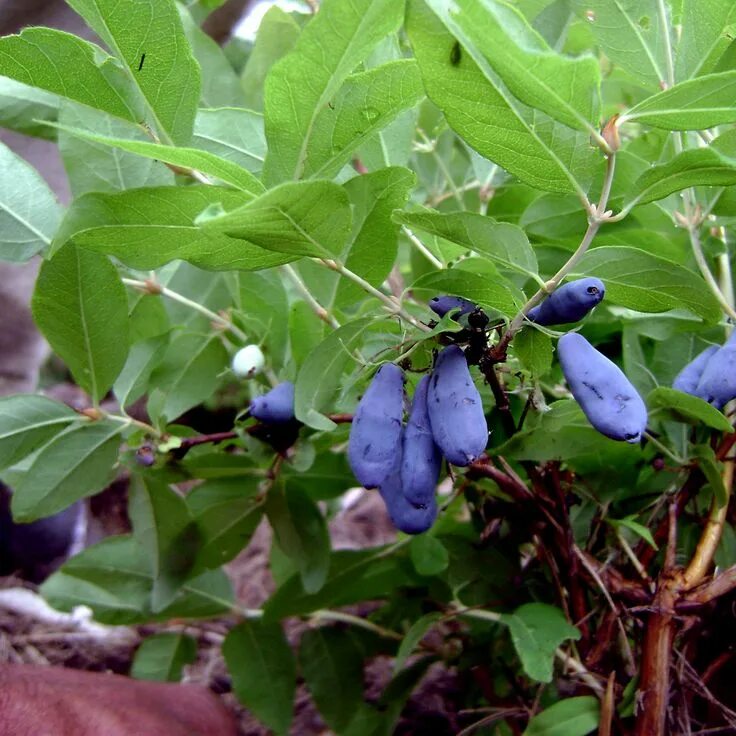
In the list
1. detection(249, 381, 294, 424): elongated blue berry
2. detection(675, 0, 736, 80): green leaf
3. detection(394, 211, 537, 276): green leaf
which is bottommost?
detection(249, 381, 294, 424): elongated blue berry

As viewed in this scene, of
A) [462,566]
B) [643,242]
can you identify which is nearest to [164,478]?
[462,566]

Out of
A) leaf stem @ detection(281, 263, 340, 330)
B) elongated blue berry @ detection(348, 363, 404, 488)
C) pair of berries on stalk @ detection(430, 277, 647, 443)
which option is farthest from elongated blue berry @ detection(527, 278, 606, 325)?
leaf stem @ detection(281, 263, 340, 330)

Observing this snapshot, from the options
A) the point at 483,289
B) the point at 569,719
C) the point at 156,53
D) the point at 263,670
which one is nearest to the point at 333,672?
the point at 263,670

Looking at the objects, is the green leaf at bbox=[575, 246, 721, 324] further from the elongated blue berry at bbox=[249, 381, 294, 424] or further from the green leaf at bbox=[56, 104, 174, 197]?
the green leaf at bbox=[56, 104, 174, 197]

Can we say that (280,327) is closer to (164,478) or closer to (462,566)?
(164,478)

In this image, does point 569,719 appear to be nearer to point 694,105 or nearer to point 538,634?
point 538,634

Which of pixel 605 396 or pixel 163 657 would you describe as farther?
Result: pixel 163 657

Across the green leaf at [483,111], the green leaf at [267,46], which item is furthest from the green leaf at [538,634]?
the green leaf at [267,46]
